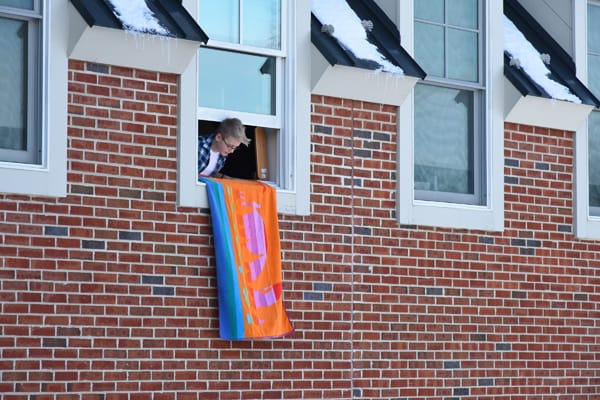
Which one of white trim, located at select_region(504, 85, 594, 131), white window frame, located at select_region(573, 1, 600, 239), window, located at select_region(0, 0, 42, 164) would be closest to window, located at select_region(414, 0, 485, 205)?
white trim, located at select_region(504, 85, 594, 131)

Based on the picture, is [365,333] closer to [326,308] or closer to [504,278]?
[326,308]

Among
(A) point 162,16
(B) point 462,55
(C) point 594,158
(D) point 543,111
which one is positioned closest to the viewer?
(A) point 162,16

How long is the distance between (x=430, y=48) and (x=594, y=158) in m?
2.18

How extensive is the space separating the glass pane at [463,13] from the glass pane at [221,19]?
230 cm

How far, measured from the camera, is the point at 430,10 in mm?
11617

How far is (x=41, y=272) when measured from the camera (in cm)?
894

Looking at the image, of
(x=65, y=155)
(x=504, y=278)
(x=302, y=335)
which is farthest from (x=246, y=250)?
(x=504, y=278)

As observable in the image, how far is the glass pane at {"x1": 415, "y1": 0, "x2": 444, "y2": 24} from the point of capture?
11531 mm

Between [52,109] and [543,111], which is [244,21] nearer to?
[52,109]

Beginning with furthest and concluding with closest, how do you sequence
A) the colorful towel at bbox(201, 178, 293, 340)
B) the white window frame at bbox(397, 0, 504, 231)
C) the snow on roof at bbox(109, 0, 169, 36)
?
the white window frame at bbox(397, 0, 504, 231)
the colorful towel at bbox(201, 178, 293, 340)
the snow on roof at bbox(109, 0, 169, 36)

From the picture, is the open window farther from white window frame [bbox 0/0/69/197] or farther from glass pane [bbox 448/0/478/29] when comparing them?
glass pane [bbox 448/0/478/29]

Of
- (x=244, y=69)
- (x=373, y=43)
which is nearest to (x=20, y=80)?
(x=244, y=69)

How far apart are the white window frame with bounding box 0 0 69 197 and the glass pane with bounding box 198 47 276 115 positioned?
1254mm

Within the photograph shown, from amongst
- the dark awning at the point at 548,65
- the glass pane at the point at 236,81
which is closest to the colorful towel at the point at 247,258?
the glass pane at the point at 236,81
